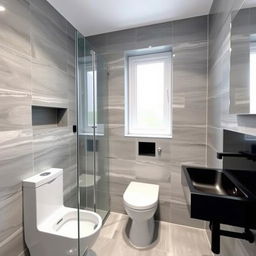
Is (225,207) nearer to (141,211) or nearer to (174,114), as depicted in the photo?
(141,211)

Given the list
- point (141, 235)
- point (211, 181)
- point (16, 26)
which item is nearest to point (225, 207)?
point (211, 181)

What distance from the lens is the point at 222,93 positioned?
1.35 m

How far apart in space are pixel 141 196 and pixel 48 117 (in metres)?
1.32

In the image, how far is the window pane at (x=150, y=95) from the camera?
2209 mm

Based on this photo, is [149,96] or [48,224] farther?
[149,96]

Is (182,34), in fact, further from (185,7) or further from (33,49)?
(33,49)

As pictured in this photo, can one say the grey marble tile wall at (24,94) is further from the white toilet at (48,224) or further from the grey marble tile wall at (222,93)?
the grey marble tile wall at (222,93)

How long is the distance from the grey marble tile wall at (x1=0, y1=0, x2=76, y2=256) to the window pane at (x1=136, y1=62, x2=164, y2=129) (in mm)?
987

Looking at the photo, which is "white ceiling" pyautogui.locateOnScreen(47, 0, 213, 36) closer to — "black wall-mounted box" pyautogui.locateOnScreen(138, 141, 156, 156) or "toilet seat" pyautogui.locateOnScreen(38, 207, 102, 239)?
"black wall-mounted box" pyautogui.locateOnScreen(138, 141, 156, 156)

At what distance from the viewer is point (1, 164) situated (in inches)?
46.1

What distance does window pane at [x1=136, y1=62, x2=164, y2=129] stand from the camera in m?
2.21

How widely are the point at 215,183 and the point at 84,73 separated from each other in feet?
4.90

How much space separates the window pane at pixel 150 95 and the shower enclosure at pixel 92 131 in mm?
485

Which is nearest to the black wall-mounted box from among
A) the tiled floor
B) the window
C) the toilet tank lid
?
the window
